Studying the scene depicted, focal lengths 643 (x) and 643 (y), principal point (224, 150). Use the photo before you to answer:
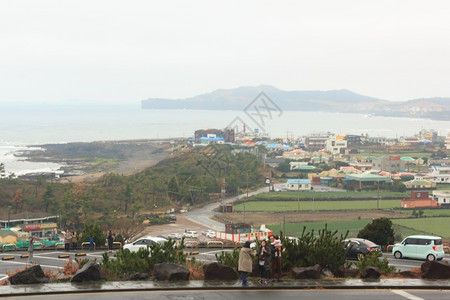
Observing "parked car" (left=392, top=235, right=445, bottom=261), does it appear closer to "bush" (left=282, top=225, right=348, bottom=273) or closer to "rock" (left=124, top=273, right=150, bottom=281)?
"bush" (left=282, top=225, right=348, bottom=273)

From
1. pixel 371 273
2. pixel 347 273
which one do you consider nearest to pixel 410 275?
pixel 371 273

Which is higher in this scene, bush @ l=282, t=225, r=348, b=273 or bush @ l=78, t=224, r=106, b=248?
bush @ l=282, t=225, r=348, b=273

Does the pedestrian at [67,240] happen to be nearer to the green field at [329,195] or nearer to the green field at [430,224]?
the green field at [430,224]

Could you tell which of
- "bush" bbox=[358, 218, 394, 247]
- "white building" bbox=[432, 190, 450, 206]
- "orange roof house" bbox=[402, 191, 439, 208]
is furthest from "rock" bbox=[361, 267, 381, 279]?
"white building" bbox=[432, 190, 450, 206]

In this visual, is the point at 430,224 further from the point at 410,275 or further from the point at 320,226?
the point at 410,275

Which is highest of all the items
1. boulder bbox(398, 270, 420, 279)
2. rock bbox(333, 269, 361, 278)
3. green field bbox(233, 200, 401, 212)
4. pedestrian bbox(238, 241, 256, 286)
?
pedestrian bbox(238, 241, 256, 286)

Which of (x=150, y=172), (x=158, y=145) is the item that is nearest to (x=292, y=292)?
(x=150, y=172)

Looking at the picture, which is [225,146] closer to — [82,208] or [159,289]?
[82,208]
